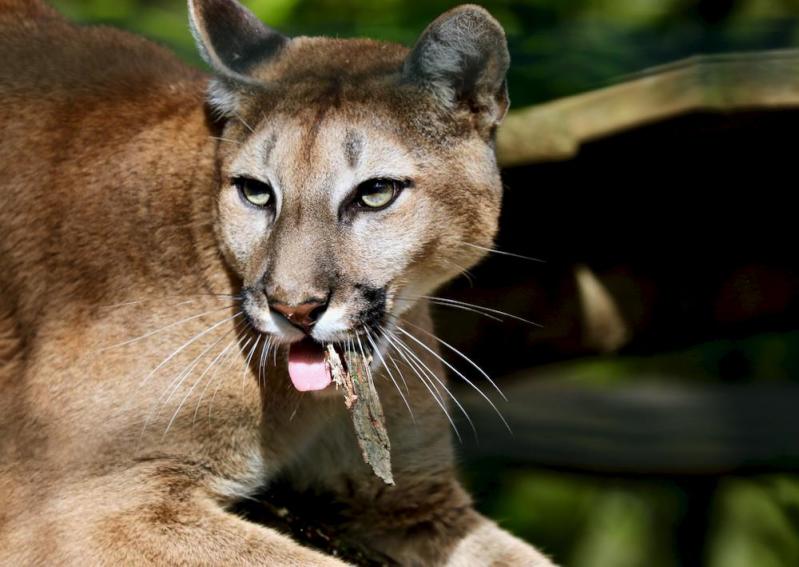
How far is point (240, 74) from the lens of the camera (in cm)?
326

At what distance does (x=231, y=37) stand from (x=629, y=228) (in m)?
2.24

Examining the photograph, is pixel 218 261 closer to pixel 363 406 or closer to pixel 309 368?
pixel 309 368

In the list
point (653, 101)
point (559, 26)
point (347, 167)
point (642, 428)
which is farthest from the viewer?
point (559, 26)

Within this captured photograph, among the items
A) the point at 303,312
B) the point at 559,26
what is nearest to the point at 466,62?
the point at 303,312

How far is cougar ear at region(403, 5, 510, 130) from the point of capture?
307 centimetres

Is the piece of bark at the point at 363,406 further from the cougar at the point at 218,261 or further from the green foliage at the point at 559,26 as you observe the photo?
the green foliage at the point at 559,26

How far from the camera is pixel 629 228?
5.07 meters

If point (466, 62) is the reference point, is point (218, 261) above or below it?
below

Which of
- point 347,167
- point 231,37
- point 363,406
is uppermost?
point 231,37

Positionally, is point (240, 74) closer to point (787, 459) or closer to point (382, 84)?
point (382, 84)

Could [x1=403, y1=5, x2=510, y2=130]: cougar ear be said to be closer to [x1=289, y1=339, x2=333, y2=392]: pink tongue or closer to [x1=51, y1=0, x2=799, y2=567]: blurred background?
[x1=289, y1=339, x2=333, y2=392]: pink tongue

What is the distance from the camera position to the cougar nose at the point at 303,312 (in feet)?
9.34

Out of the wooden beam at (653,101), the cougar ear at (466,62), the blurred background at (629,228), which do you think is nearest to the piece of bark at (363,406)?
the cougar ear at (466,62)

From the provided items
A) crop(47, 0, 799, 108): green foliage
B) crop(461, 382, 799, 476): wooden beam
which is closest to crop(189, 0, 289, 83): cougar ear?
crop(47, 0, 799, 108): green foliage
